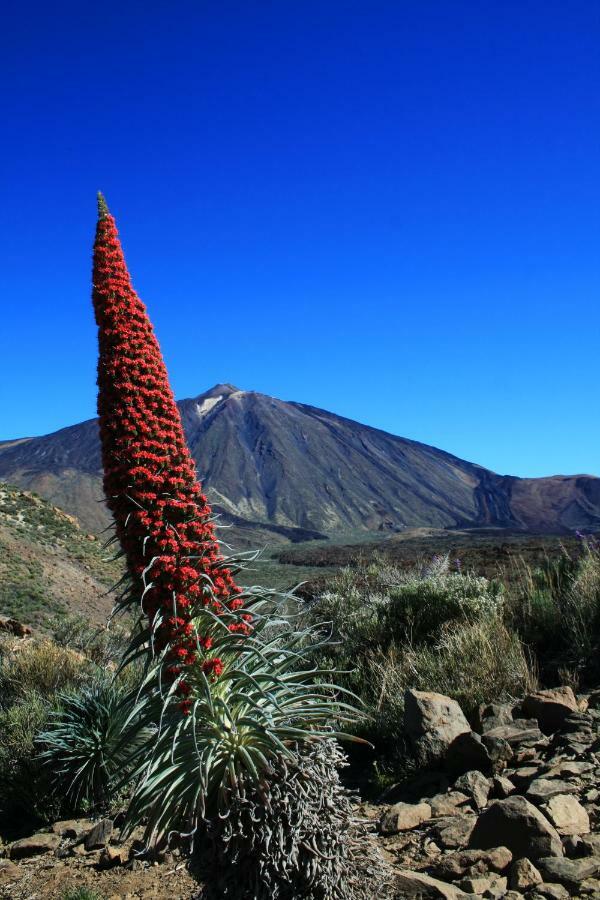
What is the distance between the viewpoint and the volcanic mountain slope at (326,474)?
4668 inches

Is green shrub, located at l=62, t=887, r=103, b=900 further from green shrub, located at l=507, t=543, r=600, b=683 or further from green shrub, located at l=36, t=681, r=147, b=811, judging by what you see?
green shrub, located at l=507, t=543, r=600, b=683

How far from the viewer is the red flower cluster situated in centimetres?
294

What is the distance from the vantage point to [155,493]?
2.99m

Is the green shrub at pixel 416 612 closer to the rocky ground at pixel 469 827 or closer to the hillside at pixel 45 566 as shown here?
the rocky ground at pixel 469 827

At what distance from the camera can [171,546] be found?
A: 2957 mm

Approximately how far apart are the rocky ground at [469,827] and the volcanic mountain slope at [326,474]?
94.1 metres

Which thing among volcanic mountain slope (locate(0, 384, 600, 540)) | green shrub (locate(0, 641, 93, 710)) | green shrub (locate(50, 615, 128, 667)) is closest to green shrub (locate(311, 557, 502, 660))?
green shrub (locate(50, 615, 128, 667))

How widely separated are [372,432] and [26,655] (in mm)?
156269

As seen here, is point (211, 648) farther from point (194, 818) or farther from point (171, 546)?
point (194, 818)

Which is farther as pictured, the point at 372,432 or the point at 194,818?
the point at 372,432

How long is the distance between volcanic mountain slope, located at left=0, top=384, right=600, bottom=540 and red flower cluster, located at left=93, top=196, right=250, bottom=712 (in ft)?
315

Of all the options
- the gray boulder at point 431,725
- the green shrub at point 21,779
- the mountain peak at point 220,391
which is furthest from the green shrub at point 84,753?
the mountain peak at point 220,391

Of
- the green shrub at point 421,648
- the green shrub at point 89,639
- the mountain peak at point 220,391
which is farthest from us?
the mountain peak at point 220,391

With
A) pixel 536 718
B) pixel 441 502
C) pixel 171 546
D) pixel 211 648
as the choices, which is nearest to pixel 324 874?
pixel 211 648
